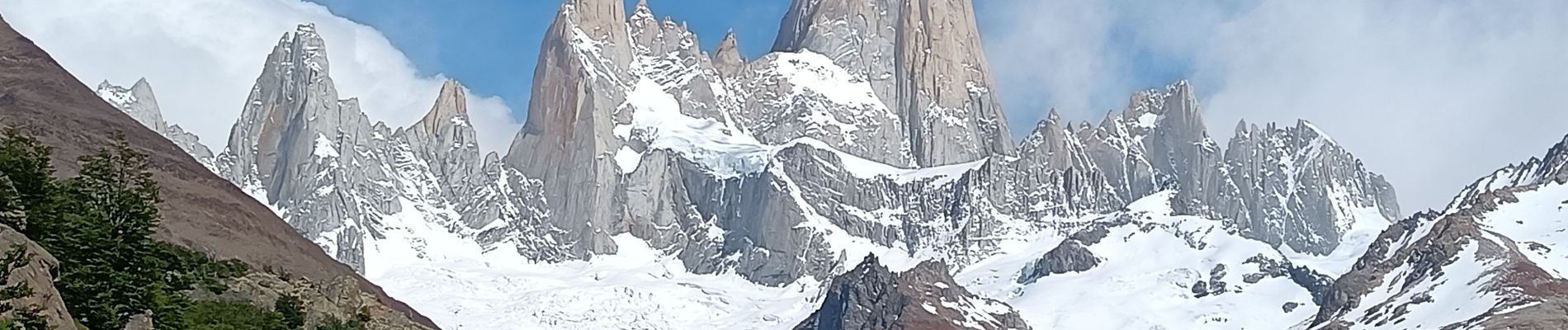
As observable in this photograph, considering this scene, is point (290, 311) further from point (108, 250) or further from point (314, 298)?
point (108, 250)

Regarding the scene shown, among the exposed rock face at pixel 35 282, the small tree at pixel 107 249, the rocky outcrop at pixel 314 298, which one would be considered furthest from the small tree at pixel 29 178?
the exposed rock face at pixel 35 282

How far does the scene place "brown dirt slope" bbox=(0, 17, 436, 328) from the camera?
126m

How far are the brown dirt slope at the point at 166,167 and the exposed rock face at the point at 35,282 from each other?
64.1 metres

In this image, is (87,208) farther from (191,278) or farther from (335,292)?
(335,292)

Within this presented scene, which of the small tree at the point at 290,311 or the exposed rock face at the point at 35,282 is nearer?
the exposed rock face at the point at 35,282

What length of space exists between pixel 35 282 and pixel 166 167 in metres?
103

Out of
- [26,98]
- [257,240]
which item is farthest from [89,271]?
[26,98]

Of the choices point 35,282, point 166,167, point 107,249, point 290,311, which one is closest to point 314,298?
point 290,311

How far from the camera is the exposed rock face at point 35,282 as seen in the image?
151ft

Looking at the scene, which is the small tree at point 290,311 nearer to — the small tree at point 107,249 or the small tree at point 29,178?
the small tree at point 107,249

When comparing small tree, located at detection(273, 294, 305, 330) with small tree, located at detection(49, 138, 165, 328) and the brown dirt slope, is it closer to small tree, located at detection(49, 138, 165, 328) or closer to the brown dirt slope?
small tree, located at detection(49, 138, 165, 328)

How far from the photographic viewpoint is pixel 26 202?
201 ft

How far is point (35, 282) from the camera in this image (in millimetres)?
47188

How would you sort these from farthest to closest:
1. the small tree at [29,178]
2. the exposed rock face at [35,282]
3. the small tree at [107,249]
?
1. the small tree at [29,178]
2. the small tree at [107,249]
3. the exposed rock face at [35,282]
